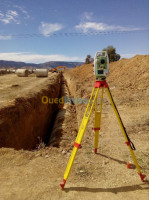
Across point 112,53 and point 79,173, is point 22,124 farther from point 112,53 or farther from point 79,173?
point 112,53

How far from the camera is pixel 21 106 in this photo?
8.46 m

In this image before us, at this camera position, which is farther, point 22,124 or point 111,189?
point 22,124

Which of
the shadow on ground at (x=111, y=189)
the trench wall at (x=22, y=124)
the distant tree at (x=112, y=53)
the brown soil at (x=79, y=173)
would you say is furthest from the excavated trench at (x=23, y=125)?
the distant tree at (x=112, y=53)

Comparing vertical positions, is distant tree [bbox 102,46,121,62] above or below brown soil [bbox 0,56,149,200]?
above

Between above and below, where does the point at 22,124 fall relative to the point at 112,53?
below

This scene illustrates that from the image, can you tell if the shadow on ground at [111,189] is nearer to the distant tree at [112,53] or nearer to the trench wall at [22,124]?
the trench wall at [22,124]

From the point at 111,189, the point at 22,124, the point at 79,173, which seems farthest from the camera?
the point at 22,124

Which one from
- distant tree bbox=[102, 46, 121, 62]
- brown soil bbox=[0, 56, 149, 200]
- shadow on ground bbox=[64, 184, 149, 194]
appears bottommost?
shadow on ground bbox=[64, 184, 149, 194]

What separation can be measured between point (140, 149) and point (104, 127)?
2656 millimetres

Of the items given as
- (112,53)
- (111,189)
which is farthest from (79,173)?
(112,53)

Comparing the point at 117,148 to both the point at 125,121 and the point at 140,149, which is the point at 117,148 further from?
the point at 125,121

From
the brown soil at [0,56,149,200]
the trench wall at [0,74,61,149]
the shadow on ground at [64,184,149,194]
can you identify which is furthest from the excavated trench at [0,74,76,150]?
the shadow on ground at [64,184,149,194]

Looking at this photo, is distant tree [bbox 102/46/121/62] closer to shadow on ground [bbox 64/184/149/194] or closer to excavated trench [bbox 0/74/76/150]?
excavated trench [bbox 0/74/76/150]

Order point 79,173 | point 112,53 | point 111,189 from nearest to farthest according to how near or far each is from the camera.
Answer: point 111,189 < point 79,173 < point 112,53
